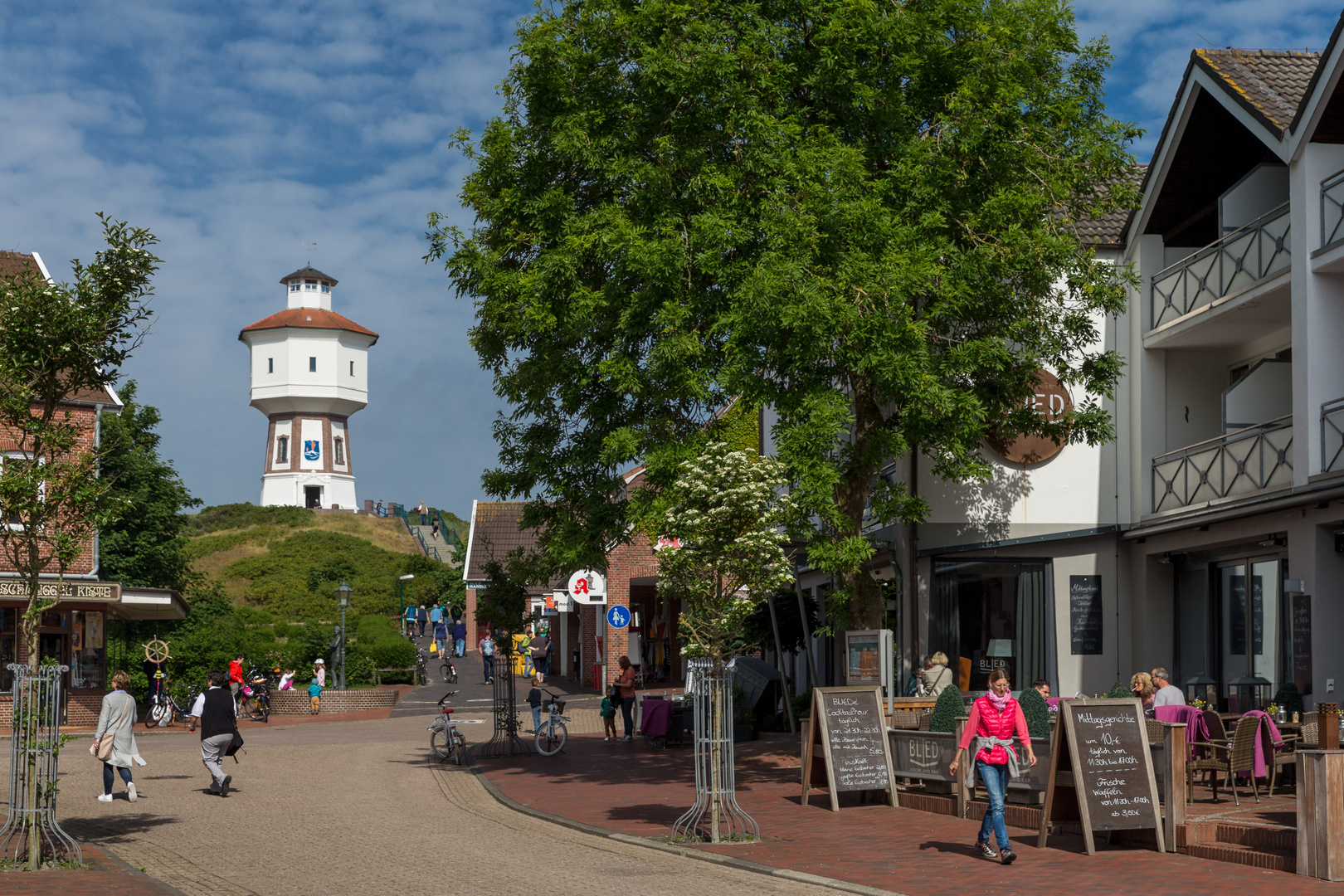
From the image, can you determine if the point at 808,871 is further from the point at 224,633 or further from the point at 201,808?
the point at 224,633

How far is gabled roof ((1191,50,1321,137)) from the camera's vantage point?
18.5 metres

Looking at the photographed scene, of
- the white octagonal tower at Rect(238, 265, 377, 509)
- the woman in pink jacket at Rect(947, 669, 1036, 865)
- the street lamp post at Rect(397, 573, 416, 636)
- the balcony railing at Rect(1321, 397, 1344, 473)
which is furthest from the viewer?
the white octagonal tower at Rect(238, 265, 377, 509)

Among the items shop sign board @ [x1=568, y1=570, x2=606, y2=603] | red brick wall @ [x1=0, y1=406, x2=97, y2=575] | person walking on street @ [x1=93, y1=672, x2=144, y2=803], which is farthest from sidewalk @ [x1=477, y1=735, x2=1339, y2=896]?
red brick wall @ [x1=0, y1=406, x2=97, y2=575]

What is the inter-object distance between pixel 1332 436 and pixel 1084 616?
20.4ft

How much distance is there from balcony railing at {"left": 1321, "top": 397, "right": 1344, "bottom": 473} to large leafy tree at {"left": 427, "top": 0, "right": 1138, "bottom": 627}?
106 inches

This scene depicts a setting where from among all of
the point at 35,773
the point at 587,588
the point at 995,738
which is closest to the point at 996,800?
the point at 995,738

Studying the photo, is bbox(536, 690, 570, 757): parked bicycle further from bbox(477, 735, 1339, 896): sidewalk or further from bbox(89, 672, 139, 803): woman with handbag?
bbox(89, 672, 139, 803): woman with handbag

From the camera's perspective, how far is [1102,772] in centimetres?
1137

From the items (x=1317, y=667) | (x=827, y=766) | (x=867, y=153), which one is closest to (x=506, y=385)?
(x=867, y=153)

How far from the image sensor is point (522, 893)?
32.3 feet

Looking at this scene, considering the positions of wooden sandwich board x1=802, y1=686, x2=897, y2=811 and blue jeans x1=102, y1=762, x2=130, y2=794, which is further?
blue jeans x1=102, y1=762, x2=130, y2=794

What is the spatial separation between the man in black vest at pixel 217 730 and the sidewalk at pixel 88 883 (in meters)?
6.02

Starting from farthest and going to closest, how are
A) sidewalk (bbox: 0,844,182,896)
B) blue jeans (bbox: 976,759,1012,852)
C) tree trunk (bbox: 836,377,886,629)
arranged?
tree trunk (bbox: 836,377,886,629), blue jeans (bbox: 976,759,1012,852), sidewalk (bbox: 0,844,182,896)

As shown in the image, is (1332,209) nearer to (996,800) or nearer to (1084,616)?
(1084,616)
